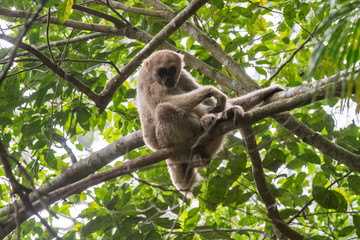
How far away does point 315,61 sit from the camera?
208cm

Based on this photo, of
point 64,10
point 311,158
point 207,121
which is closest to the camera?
point 64,10

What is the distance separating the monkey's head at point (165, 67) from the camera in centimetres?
544

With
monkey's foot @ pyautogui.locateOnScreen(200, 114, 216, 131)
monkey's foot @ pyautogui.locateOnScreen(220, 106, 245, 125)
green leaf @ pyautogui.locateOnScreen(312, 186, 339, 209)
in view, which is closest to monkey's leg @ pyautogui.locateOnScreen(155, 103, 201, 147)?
monkey's foot @ pyautogui.locateOnScreen(200, 114, 216, 131)

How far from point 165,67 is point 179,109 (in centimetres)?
89

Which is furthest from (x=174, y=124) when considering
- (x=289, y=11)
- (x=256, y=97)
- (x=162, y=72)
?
(x=289, y=11)

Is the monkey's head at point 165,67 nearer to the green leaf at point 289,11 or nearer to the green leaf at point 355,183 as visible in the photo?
the green leaf at point 289,11

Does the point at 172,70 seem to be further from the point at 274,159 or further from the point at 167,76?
the point at 274,159

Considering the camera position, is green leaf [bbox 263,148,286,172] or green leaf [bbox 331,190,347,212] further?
green leaf [bbox 263,148,286,172]

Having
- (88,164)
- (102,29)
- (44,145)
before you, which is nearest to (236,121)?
(88,164)

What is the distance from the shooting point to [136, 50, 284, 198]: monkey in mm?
4746

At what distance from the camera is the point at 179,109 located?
4.86 meters

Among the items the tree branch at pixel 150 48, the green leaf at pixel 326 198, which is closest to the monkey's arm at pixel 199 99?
the tree branch at pixel 150 48

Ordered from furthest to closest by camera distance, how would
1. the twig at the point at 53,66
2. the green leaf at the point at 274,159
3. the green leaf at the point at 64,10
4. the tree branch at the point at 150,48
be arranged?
the green leaf at the point at 274,159 → the tree branch at the point at 150,48 → the green leaf at the point at 64,10 → the twig at the point at 53,66

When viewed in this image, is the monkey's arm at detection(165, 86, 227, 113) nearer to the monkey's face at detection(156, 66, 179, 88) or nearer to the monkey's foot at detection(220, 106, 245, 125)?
the monkey's foot at detection(220, 106, 245, 125)
